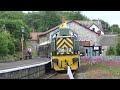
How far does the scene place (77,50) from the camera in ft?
63.4

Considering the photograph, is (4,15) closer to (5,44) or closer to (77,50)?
(5,44)

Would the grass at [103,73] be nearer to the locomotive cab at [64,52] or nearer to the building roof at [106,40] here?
the locomotive cab at [64,52]

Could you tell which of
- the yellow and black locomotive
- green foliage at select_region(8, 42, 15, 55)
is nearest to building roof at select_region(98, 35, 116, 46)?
green foliage at select_region(8, 42, 15, 55)

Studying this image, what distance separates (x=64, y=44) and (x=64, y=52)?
1.59ft

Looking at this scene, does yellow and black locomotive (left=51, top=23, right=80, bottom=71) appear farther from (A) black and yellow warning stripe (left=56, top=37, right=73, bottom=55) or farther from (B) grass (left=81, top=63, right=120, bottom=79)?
(B) grass (left=81, top=63, right=120, bottom=79)

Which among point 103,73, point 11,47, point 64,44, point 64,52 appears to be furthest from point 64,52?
point 11,47

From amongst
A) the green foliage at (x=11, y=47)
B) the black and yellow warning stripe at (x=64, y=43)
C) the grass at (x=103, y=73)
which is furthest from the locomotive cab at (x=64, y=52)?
the green foliage at (x=11, y=47)

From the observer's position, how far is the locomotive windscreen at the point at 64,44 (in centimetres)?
1922

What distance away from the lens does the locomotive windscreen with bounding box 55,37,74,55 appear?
19219 mm

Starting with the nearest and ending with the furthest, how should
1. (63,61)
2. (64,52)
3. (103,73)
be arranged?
1. (103,73)
2. (63,61)
3. (64,52)

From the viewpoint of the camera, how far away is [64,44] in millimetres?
19281

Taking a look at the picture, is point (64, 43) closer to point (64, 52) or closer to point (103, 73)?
point (64, 52)
